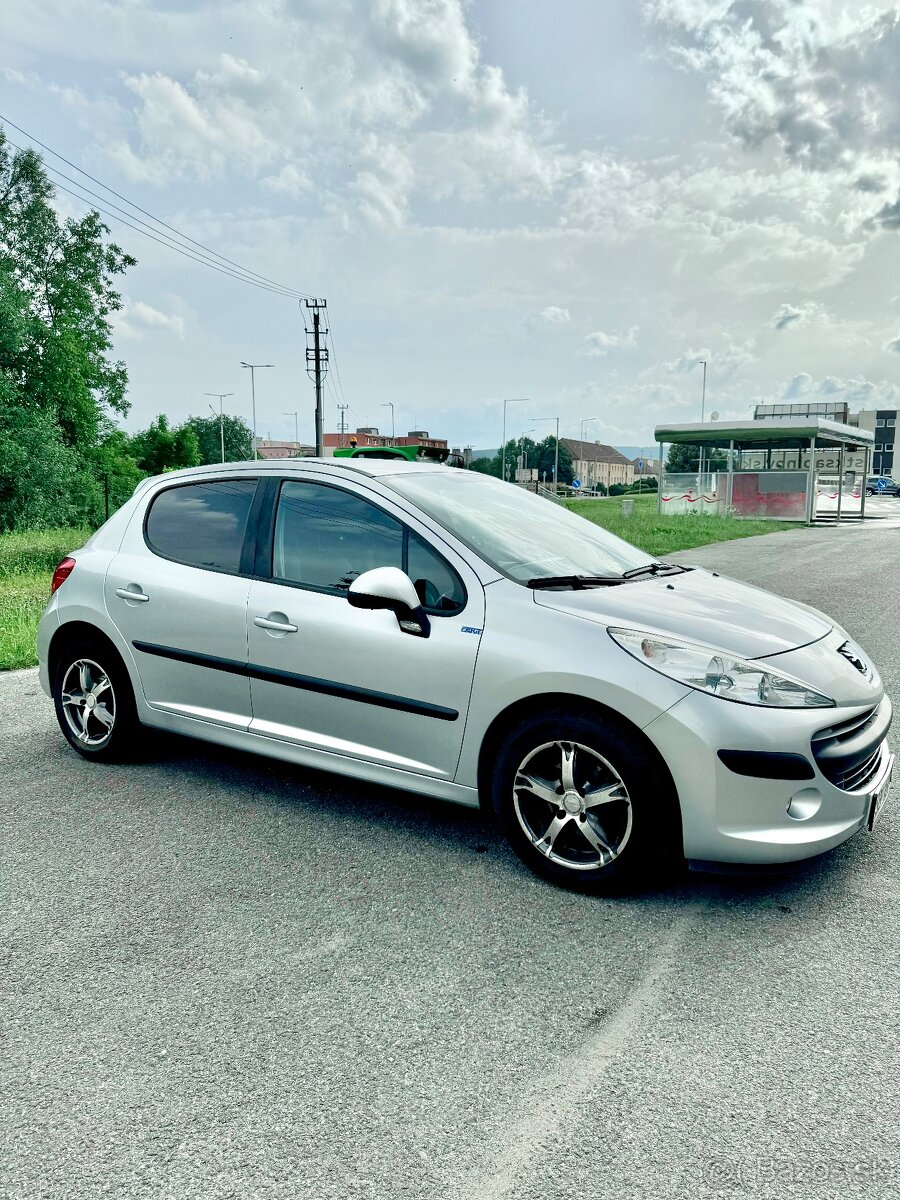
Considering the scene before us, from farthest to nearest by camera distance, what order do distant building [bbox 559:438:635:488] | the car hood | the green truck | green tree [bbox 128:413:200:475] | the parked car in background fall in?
1. distant building [bbox 559:438:635:488]
2. green tree [bbox 128:413:200:475]
3. the parked car in background
4. the green truck
5. the car hood

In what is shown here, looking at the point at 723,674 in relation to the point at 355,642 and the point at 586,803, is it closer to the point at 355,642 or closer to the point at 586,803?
the point at 586,803

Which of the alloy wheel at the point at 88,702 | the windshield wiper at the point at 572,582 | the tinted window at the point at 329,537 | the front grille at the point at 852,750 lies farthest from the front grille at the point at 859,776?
the alloy wheel at the point at 88,702

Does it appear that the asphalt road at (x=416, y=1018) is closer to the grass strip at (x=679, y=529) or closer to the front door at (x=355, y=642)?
the front door at (x=355, y=642)

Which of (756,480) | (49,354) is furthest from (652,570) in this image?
(49,354)

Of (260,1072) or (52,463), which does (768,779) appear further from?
(52,463)

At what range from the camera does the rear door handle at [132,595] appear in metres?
4.50

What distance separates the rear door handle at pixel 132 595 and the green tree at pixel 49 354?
88.2 ft

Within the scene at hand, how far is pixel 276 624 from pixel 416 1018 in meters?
1.85

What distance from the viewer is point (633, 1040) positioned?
2.48m

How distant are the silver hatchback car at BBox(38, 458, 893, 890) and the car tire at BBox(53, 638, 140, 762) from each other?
0.04ft

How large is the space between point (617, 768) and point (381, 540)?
4.51 ft

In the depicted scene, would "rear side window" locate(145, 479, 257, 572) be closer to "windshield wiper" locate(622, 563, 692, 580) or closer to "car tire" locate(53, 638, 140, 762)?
"car tire" locate(53, 638, 140, 762)

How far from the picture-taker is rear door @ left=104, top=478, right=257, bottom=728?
4.18 metres

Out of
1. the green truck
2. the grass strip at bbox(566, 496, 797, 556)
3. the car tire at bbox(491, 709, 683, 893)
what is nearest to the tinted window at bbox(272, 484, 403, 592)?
the car tire at bbox(491, 709, 683, 893)
